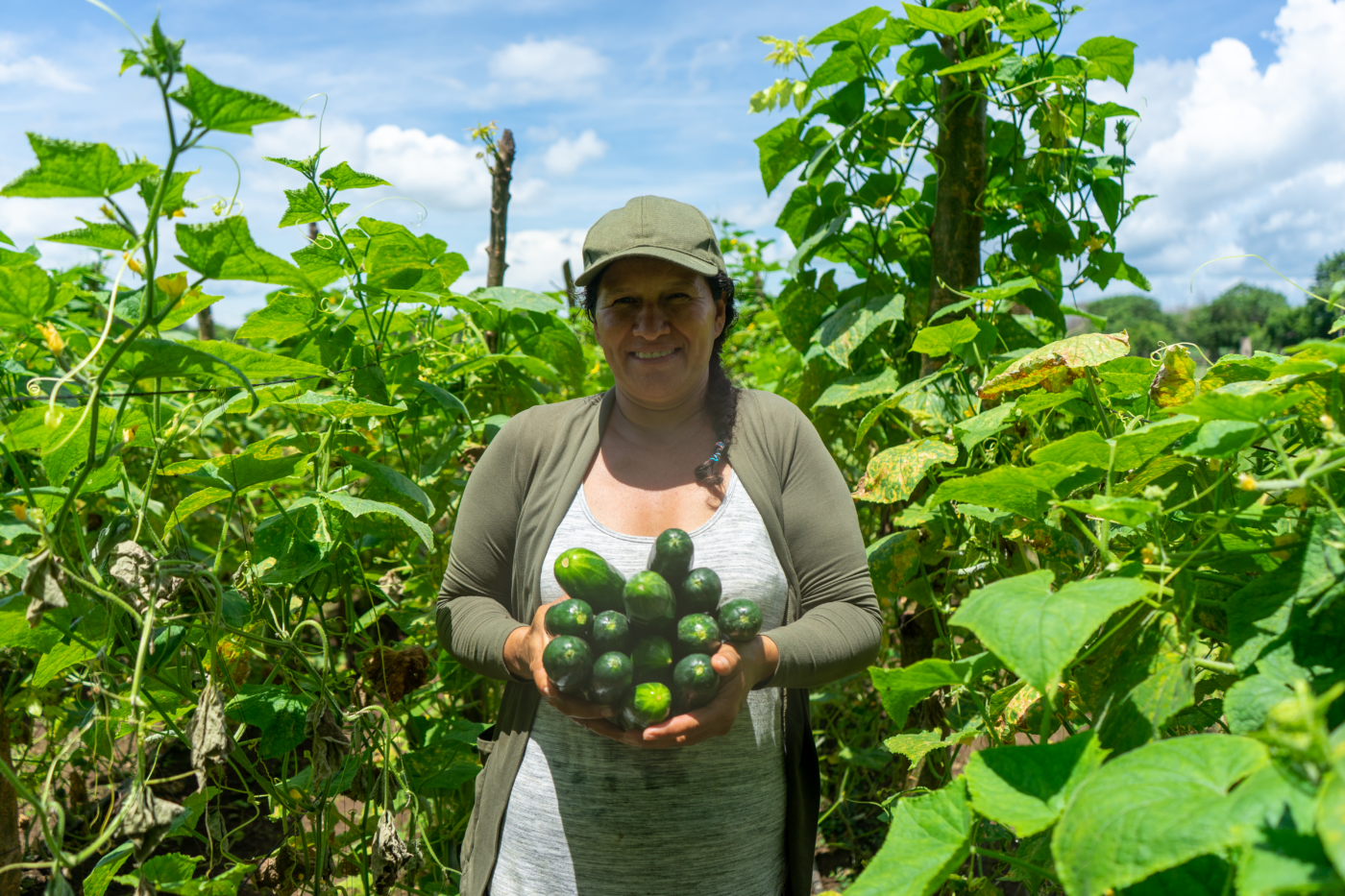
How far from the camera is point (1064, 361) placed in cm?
158

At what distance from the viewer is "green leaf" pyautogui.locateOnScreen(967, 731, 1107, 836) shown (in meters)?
0.89

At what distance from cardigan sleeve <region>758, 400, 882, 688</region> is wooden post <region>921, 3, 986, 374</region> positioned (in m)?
0.81

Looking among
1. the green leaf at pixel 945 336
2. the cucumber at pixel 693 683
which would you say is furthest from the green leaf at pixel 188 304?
the green leaf at pixel 945 336

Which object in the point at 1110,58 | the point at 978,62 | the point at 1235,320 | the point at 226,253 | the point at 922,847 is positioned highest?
the point at 1235,320

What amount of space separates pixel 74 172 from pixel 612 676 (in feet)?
3.40

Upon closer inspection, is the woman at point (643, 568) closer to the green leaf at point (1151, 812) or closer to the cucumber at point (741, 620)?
the cucumber at point (741, 620)

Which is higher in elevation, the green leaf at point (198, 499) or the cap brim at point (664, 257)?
the cap brim at point (664, 257)

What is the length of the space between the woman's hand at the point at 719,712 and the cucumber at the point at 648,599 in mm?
116

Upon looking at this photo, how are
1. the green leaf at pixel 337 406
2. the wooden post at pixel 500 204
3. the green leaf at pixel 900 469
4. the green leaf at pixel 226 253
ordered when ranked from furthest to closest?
the wooden post at pixel 500 204 → the green leaf at pixel 900 469 → the green leaf at pixel 337 406 → the green leaf at pixel 226 253

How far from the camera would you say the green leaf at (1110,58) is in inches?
92.9

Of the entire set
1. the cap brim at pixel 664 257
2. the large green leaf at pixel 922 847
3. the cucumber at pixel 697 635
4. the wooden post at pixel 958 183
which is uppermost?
the wooden post at pixel 958 183

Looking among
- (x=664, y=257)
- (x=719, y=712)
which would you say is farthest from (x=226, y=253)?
(x=719, y=712)

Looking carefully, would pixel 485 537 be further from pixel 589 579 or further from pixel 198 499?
pixel 198 499

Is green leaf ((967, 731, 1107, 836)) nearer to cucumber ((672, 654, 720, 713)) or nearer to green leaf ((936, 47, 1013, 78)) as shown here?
cucumber ((672, 654, 720, 713))
